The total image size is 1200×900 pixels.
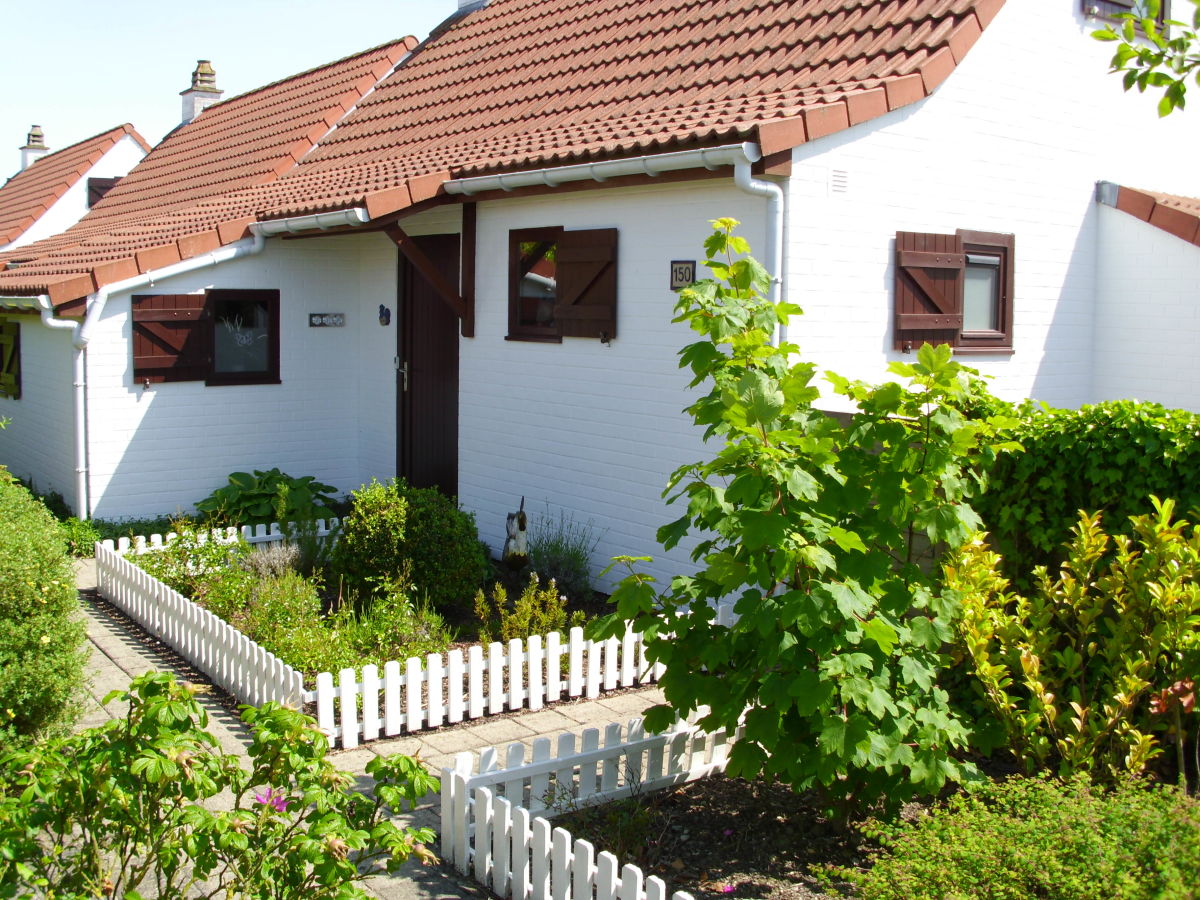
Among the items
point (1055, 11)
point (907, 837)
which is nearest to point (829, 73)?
point (1055, 11)

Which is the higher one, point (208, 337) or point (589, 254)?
point (589, 254)

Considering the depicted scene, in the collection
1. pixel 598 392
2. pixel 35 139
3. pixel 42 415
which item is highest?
pixel 35 139

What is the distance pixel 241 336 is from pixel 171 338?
0.86m

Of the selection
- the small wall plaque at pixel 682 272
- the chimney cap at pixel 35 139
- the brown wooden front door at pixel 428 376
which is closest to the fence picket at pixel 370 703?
the small wall plaque at pixel 682 272

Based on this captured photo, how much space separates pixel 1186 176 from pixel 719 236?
8.32 m

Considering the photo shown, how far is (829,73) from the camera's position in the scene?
29.7 ft

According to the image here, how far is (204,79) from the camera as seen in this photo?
21297 mm

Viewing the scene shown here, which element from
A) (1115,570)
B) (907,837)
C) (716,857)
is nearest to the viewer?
(907,837)

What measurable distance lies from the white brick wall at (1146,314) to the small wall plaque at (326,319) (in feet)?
25.8

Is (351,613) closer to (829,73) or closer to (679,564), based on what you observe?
(679,564)

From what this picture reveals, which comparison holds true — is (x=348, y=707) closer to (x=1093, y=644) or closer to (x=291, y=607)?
(x=291, y=607)

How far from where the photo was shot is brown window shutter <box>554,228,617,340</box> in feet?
30.8

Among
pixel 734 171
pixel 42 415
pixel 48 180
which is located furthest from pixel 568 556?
pixel 48 180

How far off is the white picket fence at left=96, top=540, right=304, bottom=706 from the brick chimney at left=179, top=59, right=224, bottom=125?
44.5ft
